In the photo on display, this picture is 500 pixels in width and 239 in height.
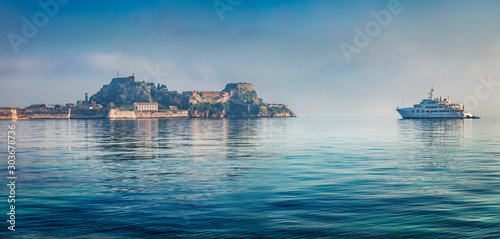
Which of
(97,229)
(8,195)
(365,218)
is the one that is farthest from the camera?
(8,195)

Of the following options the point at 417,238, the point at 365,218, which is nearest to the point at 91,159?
the point at 365,218

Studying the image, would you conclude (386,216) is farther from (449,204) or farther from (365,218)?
(449,204)

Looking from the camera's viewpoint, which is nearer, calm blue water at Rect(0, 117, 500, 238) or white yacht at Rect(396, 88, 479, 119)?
calm blue water at Rect(0, 117, 500, 238)

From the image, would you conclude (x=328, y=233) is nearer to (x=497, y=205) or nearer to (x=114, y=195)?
(x=497, y=205)

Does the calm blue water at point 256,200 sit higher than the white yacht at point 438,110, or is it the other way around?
the white yacht at point 438,110

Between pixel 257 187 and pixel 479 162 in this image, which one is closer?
pixel 257 187

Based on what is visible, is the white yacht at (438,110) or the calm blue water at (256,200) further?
the white yacht at (438,110)

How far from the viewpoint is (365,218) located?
1214 centimetres

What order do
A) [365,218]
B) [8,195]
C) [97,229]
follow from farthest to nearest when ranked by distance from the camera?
1. [8,195]
2. [365,218]
3. [97,229]

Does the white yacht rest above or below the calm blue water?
above

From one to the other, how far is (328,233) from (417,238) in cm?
232

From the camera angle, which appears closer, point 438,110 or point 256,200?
point 256,200

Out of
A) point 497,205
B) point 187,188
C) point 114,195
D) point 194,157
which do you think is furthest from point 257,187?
point 194,157

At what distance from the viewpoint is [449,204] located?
14141 millimetres
